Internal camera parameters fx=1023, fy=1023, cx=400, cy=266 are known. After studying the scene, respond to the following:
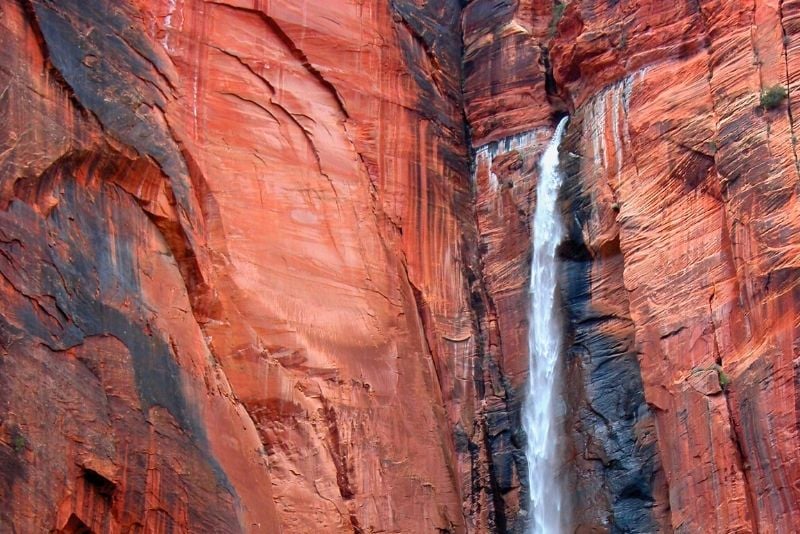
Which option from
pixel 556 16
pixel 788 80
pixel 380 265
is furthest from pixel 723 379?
pixel 556 16

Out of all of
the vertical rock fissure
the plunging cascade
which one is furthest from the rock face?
the plunging cascade

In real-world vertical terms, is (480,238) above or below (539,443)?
above

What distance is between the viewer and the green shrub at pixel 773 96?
55.2 ft

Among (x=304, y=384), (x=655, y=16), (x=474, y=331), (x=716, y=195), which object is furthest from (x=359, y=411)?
(x=655, y=16)

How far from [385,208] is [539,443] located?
5.56 meters

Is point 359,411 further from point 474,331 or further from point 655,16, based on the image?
point 655,16

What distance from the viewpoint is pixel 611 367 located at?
1922 cm

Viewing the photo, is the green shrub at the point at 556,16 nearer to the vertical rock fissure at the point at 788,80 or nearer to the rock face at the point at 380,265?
the rock face at the point at 380,265

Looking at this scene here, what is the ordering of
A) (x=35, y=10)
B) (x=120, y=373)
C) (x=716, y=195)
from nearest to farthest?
(x=120, y=373)
(x=35, y=10)
(x=716, y=195)

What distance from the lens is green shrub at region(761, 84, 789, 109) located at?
16.8m

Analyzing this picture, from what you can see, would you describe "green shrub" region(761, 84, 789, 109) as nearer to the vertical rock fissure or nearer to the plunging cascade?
the vertical rock fissure

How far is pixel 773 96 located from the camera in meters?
16.9

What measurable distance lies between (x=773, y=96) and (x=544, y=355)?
6.79 metres

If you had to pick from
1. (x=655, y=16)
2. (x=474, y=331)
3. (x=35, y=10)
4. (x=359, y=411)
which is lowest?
(x=359, y=411)
